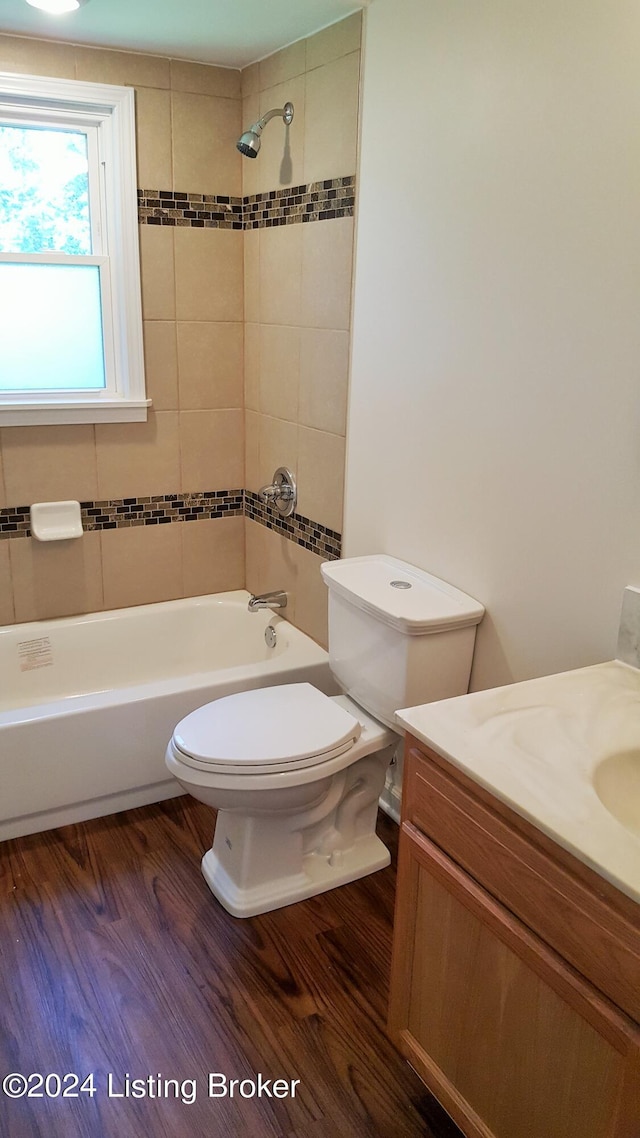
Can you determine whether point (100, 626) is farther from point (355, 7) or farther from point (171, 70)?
point (355, 7)

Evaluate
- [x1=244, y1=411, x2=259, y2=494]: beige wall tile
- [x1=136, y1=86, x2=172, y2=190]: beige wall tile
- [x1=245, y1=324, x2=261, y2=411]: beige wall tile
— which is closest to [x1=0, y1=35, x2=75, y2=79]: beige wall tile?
[x1=136, y1=86, x2=172, y2=190]: beige wall tile

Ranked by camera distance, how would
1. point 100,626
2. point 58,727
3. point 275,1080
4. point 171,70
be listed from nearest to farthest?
point 275,1080 < point 58,727 < point 171,70 < point 100,626

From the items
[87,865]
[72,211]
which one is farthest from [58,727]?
[72,211]

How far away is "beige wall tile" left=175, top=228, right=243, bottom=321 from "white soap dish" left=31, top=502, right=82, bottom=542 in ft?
2.57

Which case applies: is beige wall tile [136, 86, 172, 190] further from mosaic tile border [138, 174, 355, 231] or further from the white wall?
the white wall

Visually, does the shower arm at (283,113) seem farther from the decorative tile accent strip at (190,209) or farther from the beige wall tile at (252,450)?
the beige wall tile at (252,450)

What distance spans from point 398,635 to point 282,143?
1.65 m

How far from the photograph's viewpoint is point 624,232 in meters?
1.46

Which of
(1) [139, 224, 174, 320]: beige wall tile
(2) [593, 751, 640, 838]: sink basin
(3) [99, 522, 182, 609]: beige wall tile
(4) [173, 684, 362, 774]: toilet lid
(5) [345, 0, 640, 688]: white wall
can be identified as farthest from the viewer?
(3) [99, 522, 182, 609]: beige wall tile

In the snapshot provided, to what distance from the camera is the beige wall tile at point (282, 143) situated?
2.45 metres

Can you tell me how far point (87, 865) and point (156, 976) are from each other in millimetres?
461

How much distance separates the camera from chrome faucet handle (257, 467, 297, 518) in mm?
2781

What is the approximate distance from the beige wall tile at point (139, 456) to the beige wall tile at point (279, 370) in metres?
0.36

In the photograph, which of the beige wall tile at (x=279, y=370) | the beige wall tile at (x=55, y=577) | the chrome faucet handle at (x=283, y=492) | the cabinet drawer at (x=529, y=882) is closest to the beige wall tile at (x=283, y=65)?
the beige wall tile at (x=279, y=370)
